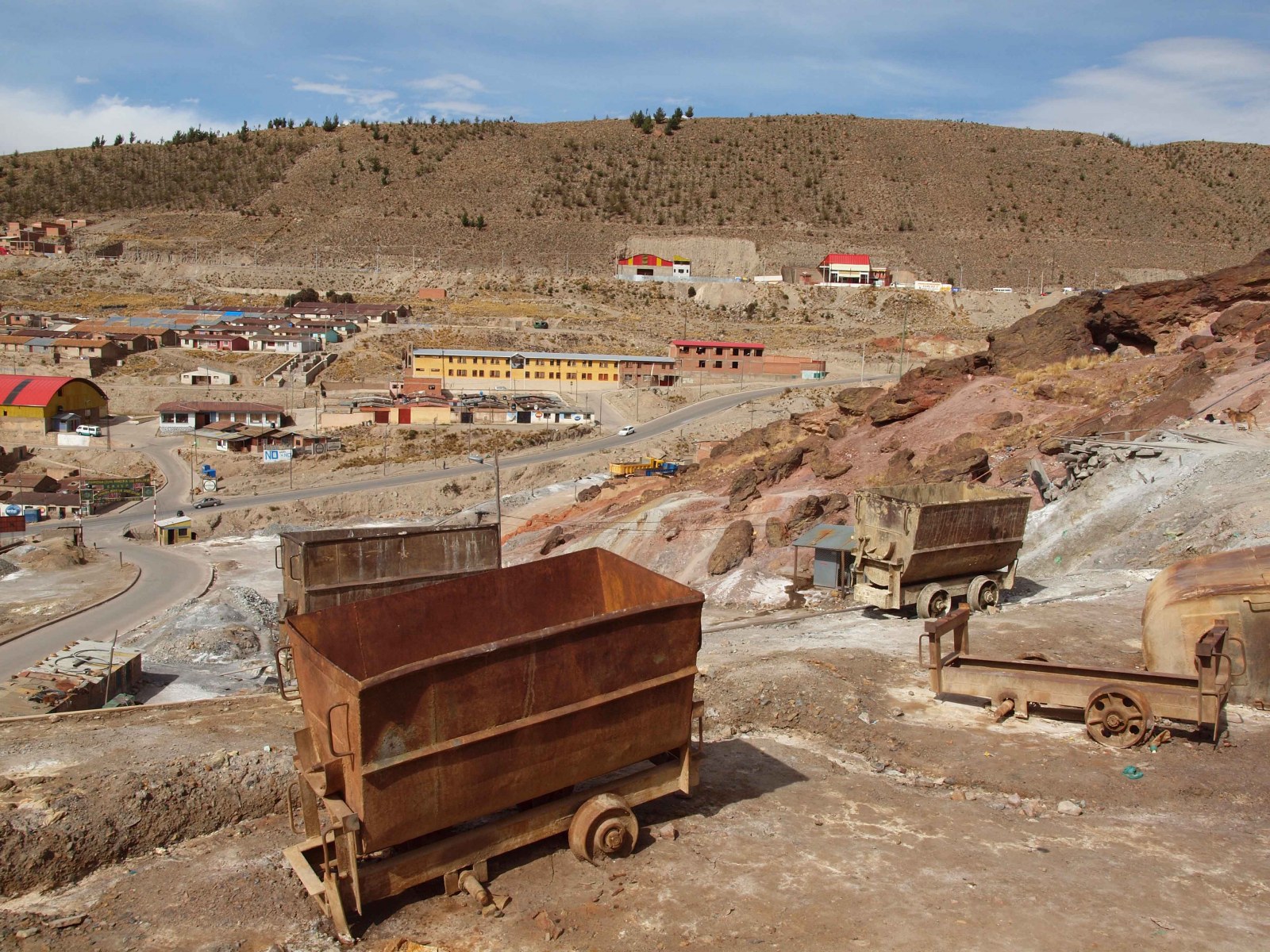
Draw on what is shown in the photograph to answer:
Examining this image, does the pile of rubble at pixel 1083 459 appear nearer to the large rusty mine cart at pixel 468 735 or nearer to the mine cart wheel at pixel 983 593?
the mine cart wheel at pixel 983 593

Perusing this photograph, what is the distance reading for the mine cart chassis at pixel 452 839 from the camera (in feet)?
18.7

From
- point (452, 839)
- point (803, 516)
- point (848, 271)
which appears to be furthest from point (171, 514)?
point (848, 271)

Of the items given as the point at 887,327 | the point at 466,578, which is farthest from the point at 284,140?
the point at 466,578

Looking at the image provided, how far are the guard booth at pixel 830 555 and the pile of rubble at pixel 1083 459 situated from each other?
5.06 m

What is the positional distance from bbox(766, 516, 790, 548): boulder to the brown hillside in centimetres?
8366

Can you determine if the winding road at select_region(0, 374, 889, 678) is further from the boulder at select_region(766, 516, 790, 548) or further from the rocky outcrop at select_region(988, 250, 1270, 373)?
the rocky outcrop at select_region(988, 250, 1270, 373)

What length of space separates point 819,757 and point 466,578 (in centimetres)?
372

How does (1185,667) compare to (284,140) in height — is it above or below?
below

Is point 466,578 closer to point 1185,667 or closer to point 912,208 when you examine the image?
point 1185,667

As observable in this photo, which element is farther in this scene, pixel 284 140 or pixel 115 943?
pixel 284 140

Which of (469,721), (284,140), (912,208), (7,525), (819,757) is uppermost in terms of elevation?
(284,140)

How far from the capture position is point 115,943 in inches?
222

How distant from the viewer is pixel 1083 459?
19625 mm

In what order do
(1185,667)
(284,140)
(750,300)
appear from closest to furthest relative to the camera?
(1185,667), (750,300), (284,140)
